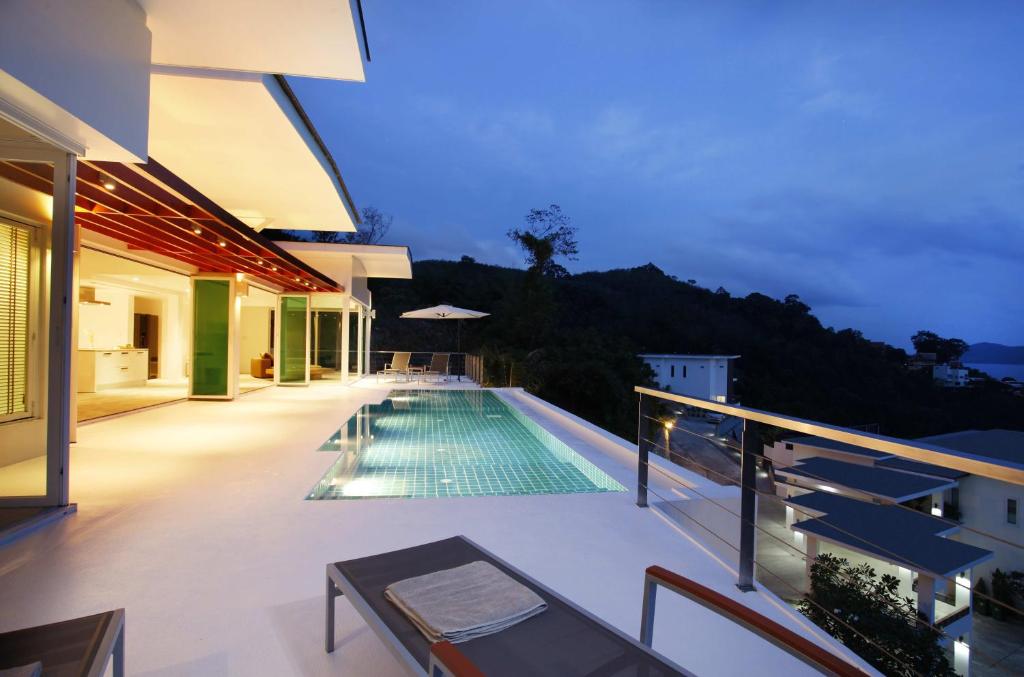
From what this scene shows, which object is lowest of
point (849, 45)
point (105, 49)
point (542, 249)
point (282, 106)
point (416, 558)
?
point (416, 558)

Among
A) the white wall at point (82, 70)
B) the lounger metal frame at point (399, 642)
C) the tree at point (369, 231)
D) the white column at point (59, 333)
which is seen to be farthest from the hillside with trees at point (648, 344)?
the lounger metal frame at point (399, 642)

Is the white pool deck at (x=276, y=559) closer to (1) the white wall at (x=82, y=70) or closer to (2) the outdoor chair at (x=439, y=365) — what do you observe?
(1) the white wall at (x=82, y=70)

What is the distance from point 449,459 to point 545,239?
2331cm

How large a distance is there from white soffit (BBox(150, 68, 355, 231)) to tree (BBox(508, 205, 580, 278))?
1845cm

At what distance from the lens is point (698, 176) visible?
68938 mm

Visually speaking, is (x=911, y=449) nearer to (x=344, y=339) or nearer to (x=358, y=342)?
(x=344, y=339)

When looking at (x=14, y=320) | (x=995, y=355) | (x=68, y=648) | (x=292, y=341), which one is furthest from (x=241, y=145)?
(x=995, y=355)

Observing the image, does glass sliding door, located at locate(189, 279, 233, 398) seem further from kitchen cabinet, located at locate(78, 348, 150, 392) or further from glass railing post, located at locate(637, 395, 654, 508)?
glass railing post, located at locate(637, 395, 654, 508)

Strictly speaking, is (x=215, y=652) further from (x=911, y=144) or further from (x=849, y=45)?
(x=911, y=144)

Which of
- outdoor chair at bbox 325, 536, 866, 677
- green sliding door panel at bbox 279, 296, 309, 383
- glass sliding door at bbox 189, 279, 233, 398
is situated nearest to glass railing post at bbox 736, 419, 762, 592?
outdoor chair at bbox 325, 536, 866, 677

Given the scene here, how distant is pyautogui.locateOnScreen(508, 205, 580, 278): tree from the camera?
1091 inches

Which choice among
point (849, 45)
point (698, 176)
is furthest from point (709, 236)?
point (849, 45)

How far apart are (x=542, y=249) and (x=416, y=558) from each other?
85.8ft

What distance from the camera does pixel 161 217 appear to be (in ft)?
18.5
